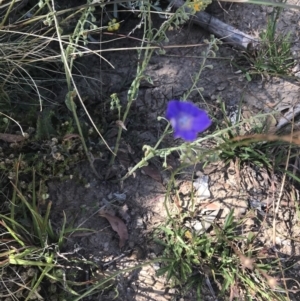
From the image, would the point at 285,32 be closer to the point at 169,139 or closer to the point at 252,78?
the point at 252,78

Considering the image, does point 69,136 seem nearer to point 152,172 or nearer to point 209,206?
point 152,172

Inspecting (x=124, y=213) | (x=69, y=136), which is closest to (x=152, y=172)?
(x=124, y=213)

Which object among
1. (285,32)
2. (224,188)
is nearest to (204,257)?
(224,188)

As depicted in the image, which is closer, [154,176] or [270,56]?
[154,176]

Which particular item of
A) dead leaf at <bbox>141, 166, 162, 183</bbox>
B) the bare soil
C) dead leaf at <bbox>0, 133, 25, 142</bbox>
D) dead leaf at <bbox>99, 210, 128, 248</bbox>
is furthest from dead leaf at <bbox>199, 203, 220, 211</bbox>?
dead leaf at <bbox>0, 133, 25, 142</bbox>

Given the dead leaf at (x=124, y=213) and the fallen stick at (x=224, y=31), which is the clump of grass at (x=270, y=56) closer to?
the fallen stick at (x=224, y=31)
